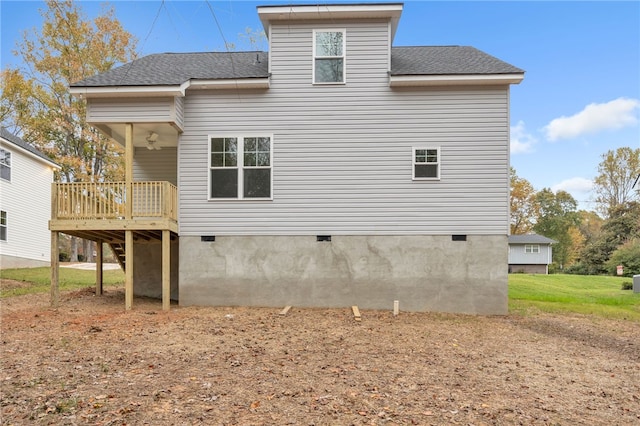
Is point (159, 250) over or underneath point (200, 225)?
underneath

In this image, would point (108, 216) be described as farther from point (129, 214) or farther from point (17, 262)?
point (17, 262)

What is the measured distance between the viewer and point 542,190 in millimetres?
51906

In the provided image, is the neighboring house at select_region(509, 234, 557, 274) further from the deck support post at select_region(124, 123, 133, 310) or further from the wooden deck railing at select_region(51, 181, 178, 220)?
the deck support post at select_region(124, 123, 133, 310)

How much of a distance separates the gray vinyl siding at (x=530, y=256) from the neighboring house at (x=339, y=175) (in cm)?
3242

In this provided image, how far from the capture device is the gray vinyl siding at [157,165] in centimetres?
1247

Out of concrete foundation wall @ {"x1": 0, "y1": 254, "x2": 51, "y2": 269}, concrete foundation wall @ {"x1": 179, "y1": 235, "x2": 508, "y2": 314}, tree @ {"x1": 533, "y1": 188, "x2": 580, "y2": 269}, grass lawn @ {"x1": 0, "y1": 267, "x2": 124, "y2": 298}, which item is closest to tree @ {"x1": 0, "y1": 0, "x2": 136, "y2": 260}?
concrete foundation wall @ {"x1": 0, "y1": 254, "x2": 51, "y2": 269}

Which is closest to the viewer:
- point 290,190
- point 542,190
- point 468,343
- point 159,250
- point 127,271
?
point 468,343

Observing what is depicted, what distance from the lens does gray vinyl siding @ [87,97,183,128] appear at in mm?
10203

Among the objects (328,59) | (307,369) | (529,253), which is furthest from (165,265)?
(529,253)

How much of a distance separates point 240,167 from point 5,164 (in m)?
15.2

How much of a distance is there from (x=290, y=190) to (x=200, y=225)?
7.92 ft

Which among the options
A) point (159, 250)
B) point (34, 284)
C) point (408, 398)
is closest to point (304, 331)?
point (408, 398)

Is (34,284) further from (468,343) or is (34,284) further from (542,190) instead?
(542,190)

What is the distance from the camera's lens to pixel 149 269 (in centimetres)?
1234
